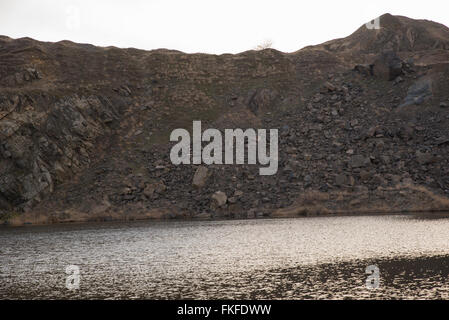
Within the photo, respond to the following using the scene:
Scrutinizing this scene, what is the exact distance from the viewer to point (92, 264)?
22406mm

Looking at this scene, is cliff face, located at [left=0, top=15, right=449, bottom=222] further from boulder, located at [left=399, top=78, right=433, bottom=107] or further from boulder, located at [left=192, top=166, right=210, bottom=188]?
boulder, located at [left=192, top=166, right=210, bottom=188]

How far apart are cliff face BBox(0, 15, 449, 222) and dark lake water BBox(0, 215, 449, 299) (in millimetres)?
11390

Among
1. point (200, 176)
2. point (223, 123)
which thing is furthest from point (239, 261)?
point (223, 123)

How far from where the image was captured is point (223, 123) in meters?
61.2

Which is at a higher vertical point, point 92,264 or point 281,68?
point 281,68

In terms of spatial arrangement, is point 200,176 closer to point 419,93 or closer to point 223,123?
point 223,123

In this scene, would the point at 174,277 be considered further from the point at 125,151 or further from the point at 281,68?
the point at 281,68

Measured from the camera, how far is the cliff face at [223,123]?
4681 cm

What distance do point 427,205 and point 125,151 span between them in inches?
1448

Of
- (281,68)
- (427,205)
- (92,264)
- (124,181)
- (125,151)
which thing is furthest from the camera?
(281,68)

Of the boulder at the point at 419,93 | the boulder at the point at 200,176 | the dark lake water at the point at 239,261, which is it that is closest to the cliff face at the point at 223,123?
the boulder at the point at 419,93

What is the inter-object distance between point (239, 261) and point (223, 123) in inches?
1614

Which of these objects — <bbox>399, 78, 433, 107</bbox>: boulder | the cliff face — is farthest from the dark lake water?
<bbox>399, 78, 433, 107</bbox>: boulder
